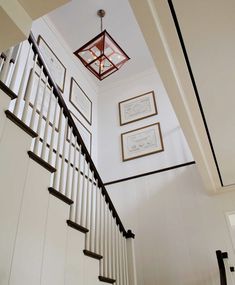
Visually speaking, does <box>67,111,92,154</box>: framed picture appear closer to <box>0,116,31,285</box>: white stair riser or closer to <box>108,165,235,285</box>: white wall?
<box>108,165,235,285</box>: white wall

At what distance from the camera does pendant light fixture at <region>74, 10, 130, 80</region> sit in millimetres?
4090

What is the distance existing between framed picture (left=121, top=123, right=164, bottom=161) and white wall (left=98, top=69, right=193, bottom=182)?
98mm

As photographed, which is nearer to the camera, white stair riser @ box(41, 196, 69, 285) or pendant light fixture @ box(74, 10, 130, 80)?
white stair riser @ box(41, 196, 69, 285)

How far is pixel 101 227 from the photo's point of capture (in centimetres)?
306

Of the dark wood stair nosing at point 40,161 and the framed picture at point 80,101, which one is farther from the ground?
the framed picture at point 80,101

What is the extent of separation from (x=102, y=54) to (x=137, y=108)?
2164 millimetres

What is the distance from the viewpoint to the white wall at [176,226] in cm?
404

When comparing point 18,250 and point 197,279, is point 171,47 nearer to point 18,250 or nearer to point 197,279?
point 18,250

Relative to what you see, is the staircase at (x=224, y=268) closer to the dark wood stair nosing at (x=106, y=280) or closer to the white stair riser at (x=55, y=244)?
the dark wood stair nosing at (x=106, y=280)

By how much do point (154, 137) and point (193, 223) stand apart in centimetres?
187

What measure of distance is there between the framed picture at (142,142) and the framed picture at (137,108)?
0.35 meters

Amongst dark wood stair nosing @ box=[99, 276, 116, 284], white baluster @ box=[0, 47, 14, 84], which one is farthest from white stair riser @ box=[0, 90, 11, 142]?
dark wood stair nosing @ box=[99, 276, 116, 284]

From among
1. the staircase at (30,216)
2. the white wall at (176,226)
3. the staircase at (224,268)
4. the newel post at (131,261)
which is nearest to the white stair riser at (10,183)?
the staircase at (30,216)

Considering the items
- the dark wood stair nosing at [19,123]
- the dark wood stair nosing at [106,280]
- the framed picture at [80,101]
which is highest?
the framed picture at [80,101]
